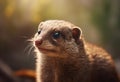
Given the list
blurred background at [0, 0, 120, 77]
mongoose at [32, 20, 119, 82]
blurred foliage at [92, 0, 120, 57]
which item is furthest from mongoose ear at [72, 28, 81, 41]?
blurred foliage at [92, 0, 120, 57]

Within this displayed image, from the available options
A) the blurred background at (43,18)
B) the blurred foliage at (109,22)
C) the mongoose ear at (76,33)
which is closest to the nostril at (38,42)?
the mongoose ear at (76,33)

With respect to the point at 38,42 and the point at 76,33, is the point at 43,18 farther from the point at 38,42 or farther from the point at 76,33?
the point at 38,42

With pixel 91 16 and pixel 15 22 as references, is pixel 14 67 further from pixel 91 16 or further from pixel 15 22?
pixel 91 16

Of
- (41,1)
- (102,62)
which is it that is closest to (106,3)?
(41,1)

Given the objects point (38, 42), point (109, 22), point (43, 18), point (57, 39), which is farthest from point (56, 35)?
point (109, 22)

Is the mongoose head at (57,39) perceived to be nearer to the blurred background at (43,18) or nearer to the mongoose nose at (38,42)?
the mongoose nose at (38,42)
